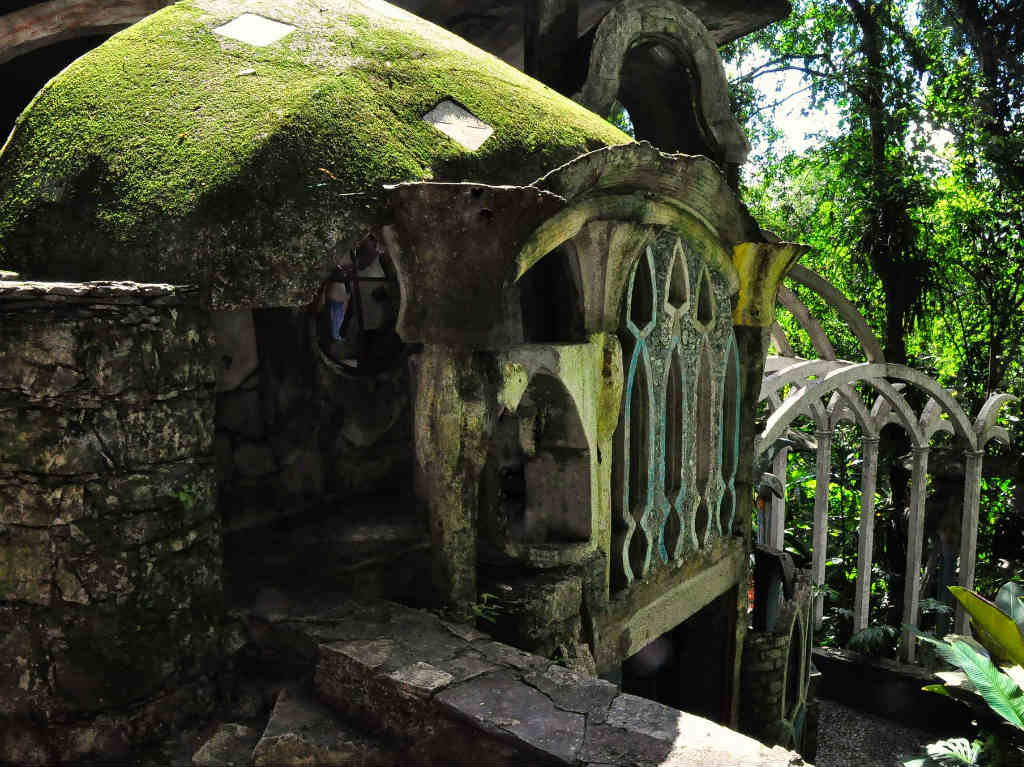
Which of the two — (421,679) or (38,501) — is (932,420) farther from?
(38,501)

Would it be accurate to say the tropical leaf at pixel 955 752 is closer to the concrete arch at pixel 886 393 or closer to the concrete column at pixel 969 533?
the concrete column at pixel 969 533

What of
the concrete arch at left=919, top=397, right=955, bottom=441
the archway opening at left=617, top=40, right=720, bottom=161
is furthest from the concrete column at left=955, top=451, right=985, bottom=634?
the archway opening at left=617, top=40, right=720, bottom=161

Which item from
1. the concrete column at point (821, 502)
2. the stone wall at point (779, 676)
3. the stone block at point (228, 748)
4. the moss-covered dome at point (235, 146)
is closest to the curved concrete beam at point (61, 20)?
the moss-covered dome at point (235, 146)

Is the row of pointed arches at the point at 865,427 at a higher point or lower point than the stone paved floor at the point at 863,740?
higher

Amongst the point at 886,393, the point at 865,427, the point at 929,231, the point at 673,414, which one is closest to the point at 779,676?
the point at 673,414

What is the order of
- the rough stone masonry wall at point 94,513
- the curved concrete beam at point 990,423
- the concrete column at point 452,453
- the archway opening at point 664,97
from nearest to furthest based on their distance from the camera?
the rough stone masonry wall at point 94,513 < the concrete column at point 452,453 < the archway opening at point 664,97 < the curved concrete beam at point 990,423

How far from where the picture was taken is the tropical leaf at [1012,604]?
800cm

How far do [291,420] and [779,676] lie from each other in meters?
4.12

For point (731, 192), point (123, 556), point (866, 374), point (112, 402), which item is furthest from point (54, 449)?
point (866, 374)

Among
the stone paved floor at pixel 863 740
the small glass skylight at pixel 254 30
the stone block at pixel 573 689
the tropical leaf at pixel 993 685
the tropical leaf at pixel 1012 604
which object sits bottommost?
the stone paved floor at pixel 863 740

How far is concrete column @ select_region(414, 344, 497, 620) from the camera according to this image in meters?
3.55

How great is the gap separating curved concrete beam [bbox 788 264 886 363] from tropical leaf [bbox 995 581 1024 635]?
2447 mm

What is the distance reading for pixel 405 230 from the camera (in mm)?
3375

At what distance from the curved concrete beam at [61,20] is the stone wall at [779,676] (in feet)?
Result: 18.8
